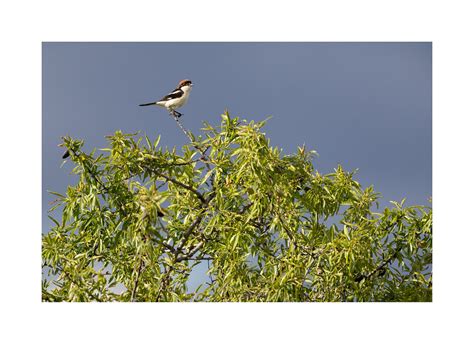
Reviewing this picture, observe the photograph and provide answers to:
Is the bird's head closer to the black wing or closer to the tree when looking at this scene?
the black wing

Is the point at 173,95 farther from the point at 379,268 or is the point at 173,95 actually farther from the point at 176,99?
the point at 379,268

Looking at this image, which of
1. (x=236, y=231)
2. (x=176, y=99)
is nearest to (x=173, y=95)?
(x=176, y=99)

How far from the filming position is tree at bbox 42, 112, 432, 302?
3.56 meters

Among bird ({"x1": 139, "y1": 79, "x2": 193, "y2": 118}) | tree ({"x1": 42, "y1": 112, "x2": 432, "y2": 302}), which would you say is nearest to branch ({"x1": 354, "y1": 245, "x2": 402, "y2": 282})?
tree ({"x1": 42, "y1": 112, "x2": 432, "y2": 302})

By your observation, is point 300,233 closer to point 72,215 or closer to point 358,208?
point 358,208

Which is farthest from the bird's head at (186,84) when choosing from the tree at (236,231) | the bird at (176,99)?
the tree at (236,231)

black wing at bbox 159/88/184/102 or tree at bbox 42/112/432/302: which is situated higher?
black wing at bbox 159/88/184/102

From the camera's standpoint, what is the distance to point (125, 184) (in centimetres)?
386

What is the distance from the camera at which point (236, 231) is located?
357cm

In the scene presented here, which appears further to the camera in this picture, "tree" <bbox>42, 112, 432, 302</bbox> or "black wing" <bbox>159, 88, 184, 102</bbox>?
"black wing" <bbox>159, 88, 184, 102</bbox>

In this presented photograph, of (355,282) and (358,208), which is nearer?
(355,282)

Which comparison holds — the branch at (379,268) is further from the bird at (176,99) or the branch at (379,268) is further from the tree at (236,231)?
the bird at (176,99)
